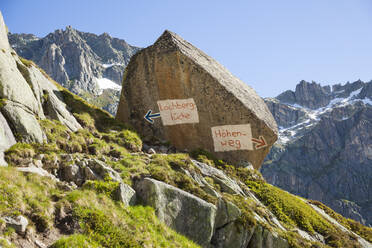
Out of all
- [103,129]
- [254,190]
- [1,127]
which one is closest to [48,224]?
[1,127]

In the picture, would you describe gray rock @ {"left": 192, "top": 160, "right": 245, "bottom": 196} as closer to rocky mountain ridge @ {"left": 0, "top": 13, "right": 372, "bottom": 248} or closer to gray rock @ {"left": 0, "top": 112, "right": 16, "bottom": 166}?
rocky mountain ridge @ {"left": 0, "top": 13, "right": 372, "bottom": 248}

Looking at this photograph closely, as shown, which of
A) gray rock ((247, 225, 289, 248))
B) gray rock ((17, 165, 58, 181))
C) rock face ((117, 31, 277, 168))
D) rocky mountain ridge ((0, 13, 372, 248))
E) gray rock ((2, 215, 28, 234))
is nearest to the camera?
gray rock ((2, 215, 28, 234))

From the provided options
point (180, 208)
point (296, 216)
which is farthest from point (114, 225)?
point (296, 216)

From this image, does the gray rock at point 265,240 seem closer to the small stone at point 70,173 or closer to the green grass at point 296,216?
the green grass at point 296,216

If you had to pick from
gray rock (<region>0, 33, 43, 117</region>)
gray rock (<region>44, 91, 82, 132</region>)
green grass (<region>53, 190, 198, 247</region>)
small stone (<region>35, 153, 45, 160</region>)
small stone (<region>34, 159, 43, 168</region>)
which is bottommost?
green grass (<region>53, 190, 198, 247</region>)

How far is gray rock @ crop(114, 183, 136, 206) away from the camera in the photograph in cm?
1107

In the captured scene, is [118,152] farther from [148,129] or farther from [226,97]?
[226,97]

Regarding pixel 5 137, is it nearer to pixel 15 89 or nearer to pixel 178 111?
pixel 15 89

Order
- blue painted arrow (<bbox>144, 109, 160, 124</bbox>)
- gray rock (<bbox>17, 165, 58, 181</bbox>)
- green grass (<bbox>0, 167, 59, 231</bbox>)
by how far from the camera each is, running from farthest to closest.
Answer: blue painted arrow (<bbox>144, 109, 160, 124</bbox>)
gray rock (<bbox>17, 165, 58, 181</bbox>)
green grass (<bbox>0, 167, 59, 231</bbox>)

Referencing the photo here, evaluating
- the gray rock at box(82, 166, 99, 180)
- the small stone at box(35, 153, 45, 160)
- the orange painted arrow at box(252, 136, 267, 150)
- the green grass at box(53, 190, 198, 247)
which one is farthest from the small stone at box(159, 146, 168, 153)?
the small stone at box(35, 153, 45, 160)

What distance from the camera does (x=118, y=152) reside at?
15938 mm

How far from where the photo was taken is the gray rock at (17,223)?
25.1ft

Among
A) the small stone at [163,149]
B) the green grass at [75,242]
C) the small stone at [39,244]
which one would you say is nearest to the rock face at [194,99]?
the small stone at [163,149]

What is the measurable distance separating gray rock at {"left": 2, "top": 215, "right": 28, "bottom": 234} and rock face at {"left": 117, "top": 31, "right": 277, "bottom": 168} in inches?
631
